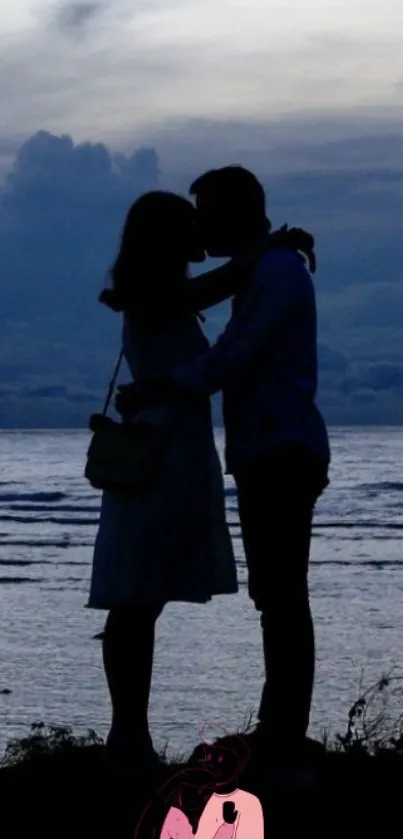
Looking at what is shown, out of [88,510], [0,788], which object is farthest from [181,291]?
[88,510]

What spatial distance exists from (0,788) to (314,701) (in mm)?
3718

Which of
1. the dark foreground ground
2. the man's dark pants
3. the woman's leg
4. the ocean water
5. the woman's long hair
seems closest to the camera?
the woman's long hair

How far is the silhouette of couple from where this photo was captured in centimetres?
372

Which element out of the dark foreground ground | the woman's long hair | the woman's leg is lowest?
the dark foreground ground

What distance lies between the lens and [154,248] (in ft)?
12.4

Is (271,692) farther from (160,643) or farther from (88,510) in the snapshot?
(88,510)

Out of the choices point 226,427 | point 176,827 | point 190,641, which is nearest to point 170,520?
point 226,427

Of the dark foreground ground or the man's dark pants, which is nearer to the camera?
the dark foreground ground

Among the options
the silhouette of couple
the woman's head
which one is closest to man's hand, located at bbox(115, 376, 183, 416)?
the silhouette of couple

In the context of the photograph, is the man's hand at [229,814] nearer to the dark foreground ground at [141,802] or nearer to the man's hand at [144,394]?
the dark foreground ground at [141,802]

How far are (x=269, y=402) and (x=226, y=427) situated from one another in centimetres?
16

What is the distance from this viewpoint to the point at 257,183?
3756 millimetres

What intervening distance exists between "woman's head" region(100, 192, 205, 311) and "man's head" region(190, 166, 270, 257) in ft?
0.17

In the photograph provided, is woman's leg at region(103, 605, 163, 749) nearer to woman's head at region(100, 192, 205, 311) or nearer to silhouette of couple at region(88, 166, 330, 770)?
silhouette of couple at region(88, 166, 330, 770)
